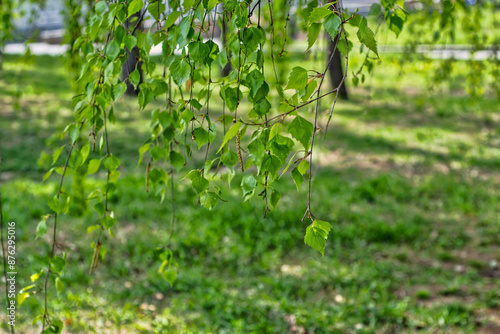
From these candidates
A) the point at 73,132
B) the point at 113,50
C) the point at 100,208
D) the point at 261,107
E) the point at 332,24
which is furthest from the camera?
the point at 100,208

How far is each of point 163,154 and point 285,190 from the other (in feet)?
15.2

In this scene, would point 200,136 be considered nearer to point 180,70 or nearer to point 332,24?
point 180,70

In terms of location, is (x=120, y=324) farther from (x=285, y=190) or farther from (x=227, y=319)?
(x=285, y=190)

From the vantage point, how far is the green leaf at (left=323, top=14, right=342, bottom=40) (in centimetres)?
106

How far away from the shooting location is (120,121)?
9.06 m

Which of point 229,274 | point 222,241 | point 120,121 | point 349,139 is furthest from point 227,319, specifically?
point 120,121

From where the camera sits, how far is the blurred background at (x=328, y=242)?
143 inches

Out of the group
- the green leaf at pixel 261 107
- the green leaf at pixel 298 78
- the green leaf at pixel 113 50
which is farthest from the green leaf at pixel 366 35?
the green leaf at pixel 113 50

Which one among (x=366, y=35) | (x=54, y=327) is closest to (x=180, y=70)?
(x=366, y=35)

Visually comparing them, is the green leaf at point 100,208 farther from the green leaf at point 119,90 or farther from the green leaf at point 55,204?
the green leaf at point 119,90

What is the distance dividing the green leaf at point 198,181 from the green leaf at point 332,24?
485 mm

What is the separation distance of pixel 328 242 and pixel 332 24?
4.00 m

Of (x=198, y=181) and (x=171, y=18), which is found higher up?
(x=171, y=18)

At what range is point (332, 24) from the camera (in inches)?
41.9
